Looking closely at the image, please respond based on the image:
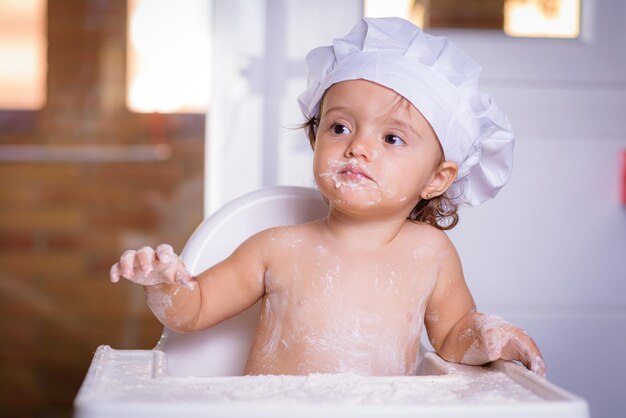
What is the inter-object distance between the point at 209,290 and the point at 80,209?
1.81m

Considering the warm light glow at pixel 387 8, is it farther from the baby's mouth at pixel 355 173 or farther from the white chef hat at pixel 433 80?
the baby's mouth at pixel 355 173

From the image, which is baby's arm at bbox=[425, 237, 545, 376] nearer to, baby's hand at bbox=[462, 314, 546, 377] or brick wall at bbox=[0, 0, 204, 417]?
baby's hand at bbox=[462, 314, 546, 377]

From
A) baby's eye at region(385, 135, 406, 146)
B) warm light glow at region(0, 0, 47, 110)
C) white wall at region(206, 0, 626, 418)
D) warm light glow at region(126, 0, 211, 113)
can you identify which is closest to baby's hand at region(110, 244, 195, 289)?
baby's eye at region(385, 135, 406, 146)

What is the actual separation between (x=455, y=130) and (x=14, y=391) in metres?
1.92

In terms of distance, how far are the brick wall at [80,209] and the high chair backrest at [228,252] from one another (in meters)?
1.34

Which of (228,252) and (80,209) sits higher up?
(228,252)

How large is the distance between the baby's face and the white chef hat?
2cm

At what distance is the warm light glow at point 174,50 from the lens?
184 cm

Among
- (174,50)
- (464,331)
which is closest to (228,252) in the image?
(464,331)

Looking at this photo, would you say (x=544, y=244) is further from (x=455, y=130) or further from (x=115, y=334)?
(x=115, y=334)

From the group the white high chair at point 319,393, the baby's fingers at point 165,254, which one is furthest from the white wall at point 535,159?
the baby's fingers at point 165,254

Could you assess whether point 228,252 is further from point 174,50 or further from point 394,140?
point 174,50

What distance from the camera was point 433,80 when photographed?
1.05 meters

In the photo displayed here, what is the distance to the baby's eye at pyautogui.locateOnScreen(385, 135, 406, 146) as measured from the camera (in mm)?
1054
